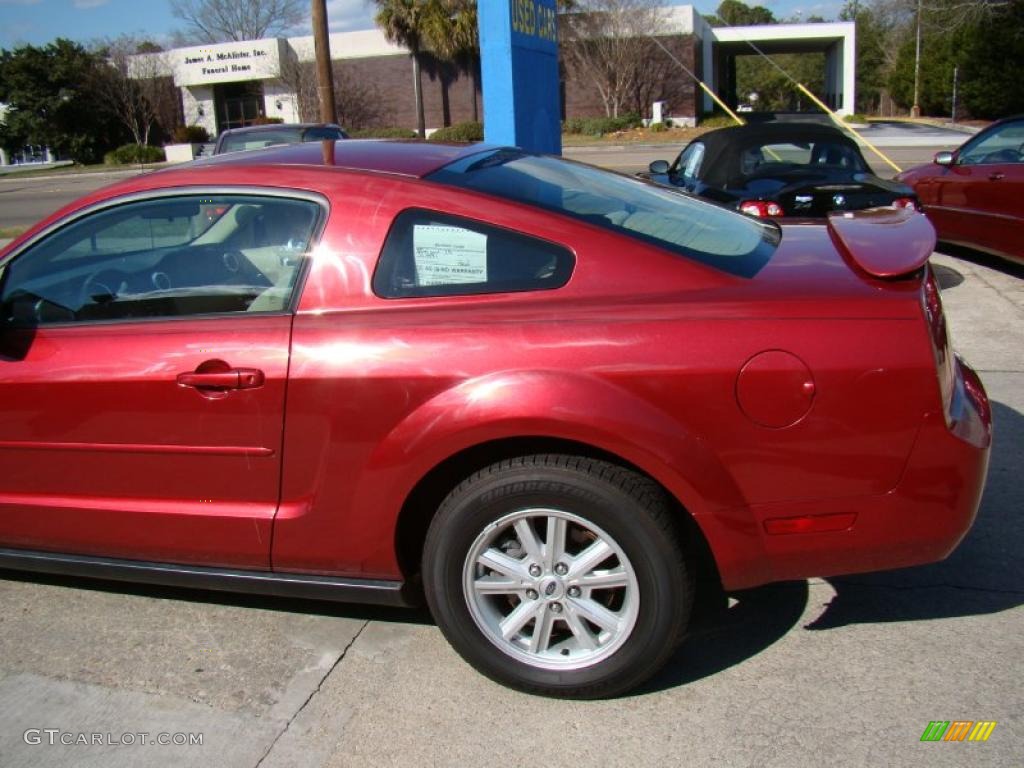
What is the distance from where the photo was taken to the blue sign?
9078mm

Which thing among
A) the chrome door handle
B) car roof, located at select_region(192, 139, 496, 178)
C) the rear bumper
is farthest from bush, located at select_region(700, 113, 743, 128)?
the chrome door handle

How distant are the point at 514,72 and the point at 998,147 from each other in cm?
448

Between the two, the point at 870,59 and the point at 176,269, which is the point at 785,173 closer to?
the point at 176,269

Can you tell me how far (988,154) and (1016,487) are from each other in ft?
18.2

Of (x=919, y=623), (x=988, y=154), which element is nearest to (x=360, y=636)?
(x=919, y=623)

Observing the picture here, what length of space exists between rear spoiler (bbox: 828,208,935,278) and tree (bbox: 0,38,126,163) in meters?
44.6

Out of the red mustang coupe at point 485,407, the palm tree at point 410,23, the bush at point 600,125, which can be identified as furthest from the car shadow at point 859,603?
the palm tree at point 410,23

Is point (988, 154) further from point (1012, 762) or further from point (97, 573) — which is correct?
point (97, 573)

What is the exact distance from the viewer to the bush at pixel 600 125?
36.5 m

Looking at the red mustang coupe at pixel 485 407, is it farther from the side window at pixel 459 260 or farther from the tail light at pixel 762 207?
the tail light at pixel 762 207

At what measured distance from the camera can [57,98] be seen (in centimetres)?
4247

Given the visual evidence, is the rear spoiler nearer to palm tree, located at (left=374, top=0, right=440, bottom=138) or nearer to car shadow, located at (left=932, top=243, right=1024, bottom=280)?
car shadow, located at (left=932, top=243, right=1024, bottom=280)

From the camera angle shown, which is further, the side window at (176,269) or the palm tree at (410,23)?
the palm tree at (410,23)

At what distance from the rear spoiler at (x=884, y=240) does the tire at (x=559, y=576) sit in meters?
0.99
